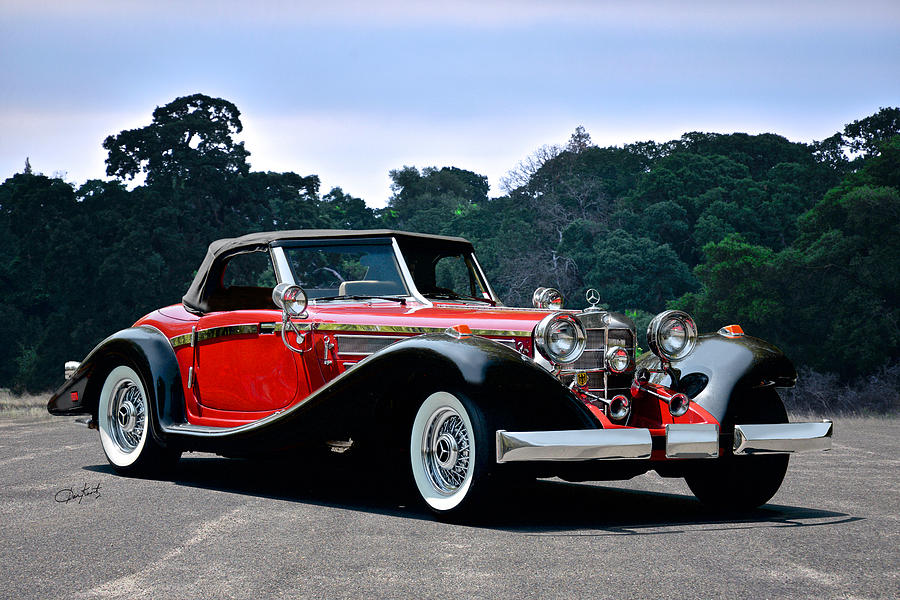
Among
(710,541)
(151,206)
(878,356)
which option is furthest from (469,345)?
(151,206)

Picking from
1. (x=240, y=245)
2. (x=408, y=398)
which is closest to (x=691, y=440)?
(x=408, y=398)

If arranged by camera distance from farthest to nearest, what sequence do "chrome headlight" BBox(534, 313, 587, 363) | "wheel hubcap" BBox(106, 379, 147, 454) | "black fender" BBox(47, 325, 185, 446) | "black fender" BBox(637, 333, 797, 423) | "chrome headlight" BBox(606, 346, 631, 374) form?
"wheel hubcap" BBox(106, 379, 147, 454), "black fender" BBox(47, 325, 185, 446), "black fender" BBox(637, 333, 797, 423), "chrome headlight" BBox(606, 346, 631, 374), "chrome headlight" BBox(534, 313, 587, 363)

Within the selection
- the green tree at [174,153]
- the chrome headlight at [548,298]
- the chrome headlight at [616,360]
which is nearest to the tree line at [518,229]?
the green tree at [174,153]

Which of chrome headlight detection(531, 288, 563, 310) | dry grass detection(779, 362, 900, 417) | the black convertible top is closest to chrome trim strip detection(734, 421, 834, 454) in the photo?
chrome headlight detection(531, 288, 563, 310)

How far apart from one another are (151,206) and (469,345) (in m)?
42.1

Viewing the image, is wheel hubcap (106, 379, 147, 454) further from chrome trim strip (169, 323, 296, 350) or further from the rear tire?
the rear tire

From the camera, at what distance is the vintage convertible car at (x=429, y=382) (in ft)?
20.0

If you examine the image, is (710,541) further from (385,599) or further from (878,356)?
(878,356)

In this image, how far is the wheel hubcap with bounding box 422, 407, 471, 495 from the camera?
6.27 m

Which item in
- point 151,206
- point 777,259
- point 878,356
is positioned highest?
point 151,206

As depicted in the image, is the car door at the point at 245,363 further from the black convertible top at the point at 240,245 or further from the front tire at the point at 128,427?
the front tire at the point at 128,427

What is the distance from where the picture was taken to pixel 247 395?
326 inches

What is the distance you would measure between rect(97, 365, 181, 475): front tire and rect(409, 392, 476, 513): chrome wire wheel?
311 cm

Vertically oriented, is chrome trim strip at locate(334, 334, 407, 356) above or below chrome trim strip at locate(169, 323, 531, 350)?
below
